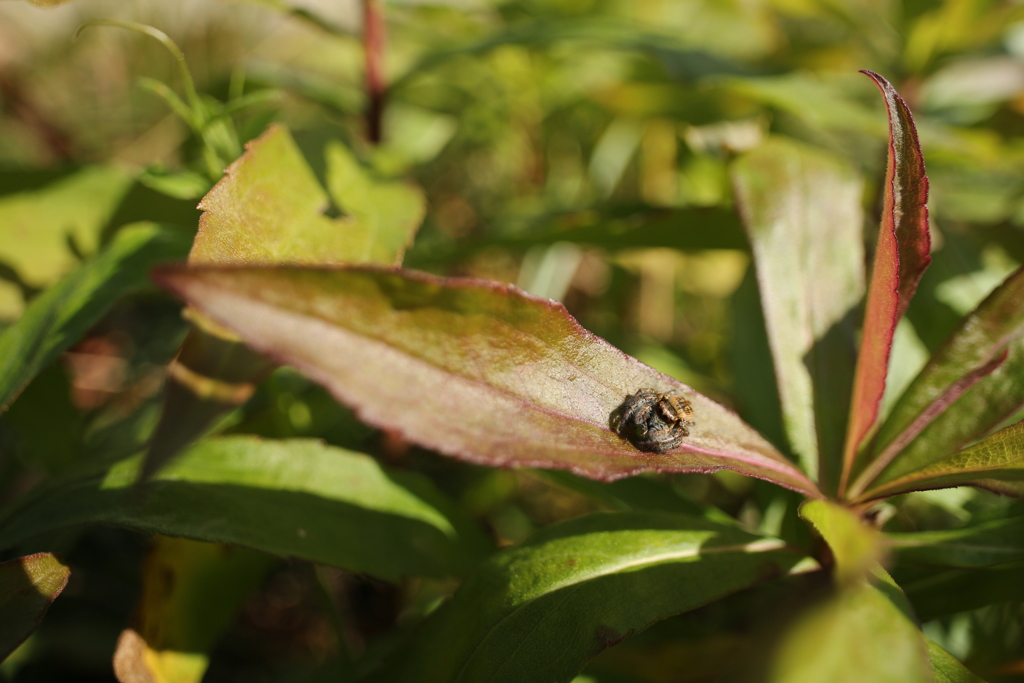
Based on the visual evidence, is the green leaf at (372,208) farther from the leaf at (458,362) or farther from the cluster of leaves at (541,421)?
the leaf at (458,362)

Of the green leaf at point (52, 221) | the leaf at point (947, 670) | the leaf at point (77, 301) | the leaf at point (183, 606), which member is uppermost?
the leaf at point (77, 301)

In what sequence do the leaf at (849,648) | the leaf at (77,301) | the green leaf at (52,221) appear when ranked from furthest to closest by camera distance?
1. the green leaf at (52,221)
2. the leaf at (77,301)
3. the leaf at (849,648)

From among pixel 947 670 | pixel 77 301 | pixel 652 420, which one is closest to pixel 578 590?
pixel 652 420

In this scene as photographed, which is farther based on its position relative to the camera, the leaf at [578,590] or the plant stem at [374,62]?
the plant stem at [374,62]

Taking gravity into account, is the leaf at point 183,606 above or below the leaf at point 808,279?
below

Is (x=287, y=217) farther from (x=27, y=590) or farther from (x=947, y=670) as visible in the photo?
(x=947, y=670)

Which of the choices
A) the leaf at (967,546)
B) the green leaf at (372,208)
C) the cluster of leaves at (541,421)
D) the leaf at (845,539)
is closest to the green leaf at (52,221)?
the cluster of leaves at (541,421)
